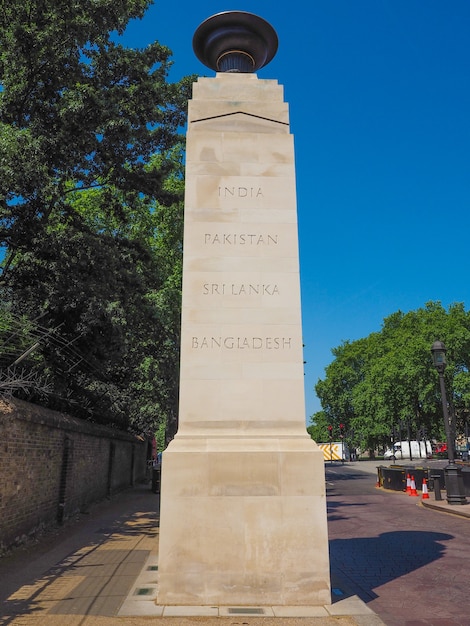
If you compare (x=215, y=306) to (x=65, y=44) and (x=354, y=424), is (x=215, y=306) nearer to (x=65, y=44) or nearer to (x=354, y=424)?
(x=65, y=44)

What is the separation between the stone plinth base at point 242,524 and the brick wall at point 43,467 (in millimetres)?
4431

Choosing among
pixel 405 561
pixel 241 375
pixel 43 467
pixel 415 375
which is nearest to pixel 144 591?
pixel 241 375

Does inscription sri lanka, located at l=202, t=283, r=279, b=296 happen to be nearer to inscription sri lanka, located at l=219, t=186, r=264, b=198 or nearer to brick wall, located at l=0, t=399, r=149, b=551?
inscription sri lanka, located at l=219, t=186, r=264, b=198

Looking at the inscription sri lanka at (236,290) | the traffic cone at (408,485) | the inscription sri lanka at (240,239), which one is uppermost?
the inscription sri lanka at (240,239)

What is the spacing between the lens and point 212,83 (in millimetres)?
8031

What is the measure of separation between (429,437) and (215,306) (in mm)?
70211

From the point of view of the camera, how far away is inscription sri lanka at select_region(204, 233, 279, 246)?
7281 millimetres

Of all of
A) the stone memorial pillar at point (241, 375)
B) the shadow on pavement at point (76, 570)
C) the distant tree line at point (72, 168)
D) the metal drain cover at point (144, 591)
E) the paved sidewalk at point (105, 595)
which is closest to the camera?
the paved sidewalk at point (105, 595)

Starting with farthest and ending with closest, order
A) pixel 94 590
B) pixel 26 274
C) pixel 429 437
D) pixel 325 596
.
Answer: pixel 429 437 → pixel 26 274 → pixel 94 590 → pixel 325 596

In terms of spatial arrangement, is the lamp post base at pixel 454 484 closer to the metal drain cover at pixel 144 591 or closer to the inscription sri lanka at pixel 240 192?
the metal drain cover at pixel 144 591

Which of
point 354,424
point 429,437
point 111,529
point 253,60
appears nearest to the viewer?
point 253,60

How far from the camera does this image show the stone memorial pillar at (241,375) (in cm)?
600

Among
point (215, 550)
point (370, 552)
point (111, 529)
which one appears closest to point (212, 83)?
point (215, 550)

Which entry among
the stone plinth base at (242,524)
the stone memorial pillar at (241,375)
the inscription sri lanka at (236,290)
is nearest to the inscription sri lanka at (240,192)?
the stone memorial pillar at (241,375)
